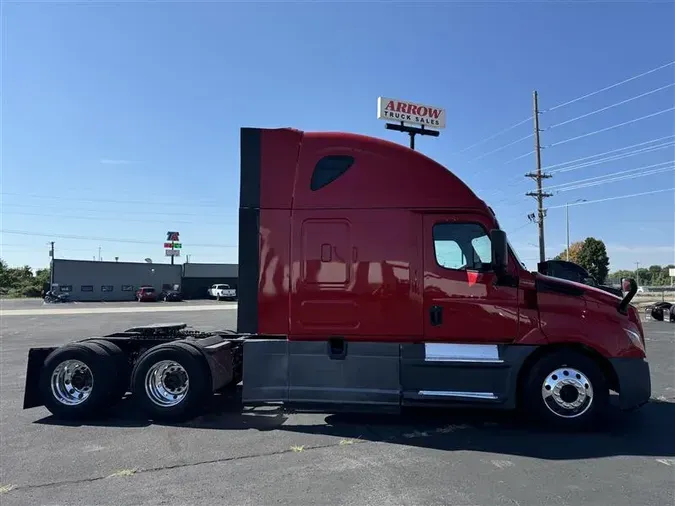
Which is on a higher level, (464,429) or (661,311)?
(661,311)

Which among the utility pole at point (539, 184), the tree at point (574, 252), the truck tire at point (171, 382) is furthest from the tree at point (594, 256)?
the truck tire at point (171, 382)

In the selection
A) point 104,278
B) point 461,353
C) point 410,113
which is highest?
point 410,113

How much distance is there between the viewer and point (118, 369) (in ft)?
23.3

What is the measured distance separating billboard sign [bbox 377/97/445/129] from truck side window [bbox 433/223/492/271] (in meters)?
20.8

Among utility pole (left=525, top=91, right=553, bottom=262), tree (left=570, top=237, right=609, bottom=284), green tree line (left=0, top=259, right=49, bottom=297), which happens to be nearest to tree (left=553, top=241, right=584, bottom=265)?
tree (left=570, top=237, right=609, bottom=284)

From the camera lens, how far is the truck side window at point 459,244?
20.5ft

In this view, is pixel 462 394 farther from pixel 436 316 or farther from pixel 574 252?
pixel 574 252

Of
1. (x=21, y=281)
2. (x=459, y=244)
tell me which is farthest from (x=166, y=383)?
(x=21, y=281)

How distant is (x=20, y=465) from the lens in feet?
16.7

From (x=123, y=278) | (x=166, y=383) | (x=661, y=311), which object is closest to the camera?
(x=166, y=383)

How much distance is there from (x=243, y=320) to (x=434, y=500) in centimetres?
334

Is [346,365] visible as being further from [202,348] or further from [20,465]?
[20,465]

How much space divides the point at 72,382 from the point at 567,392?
6486 millimetres

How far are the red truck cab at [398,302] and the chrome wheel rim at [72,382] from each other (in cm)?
239
